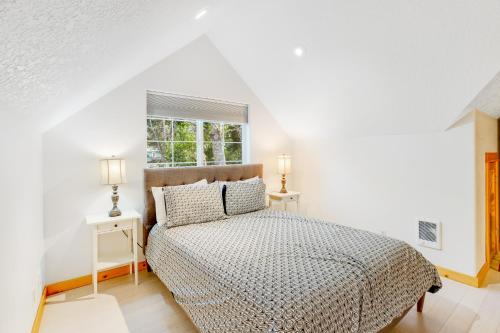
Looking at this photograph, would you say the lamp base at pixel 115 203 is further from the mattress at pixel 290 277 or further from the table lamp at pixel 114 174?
the mattress at pixel 290 277

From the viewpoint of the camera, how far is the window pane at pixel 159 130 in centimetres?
317

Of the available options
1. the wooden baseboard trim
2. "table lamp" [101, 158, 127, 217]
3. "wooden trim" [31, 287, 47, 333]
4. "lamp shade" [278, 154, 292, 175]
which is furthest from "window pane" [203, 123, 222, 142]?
the wooden baseboard trim

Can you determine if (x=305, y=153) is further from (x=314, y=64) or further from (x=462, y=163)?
(x=462, y=163)

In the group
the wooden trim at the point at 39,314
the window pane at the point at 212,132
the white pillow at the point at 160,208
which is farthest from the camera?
the window pane at the point at 212,132

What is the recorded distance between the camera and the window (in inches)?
127

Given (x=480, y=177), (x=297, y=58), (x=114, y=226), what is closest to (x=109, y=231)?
(x=114, y=226)

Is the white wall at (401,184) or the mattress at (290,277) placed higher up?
the white wall at (401,184)

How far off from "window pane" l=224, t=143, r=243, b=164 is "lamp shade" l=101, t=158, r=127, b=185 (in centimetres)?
155

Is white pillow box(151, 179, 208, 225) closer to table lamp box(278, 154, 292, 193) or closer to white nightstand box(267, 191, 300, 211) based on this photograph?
white nightstand box(267, 191, 300, 211)

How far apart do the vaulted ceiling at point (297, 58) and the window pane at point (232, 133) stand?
60 cm

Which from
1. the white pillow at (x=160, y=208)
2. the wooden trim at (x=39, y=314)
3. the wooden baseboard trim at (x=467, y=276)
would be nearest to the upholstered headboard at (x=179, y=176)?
the white pillow at (x=160, y=208)

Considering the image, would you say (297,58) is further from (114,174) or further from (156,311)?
(156,311)

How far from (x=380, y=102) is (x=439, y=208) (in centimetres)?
126

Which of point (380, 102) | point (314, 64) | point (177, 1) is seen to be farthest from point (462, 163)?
point (177, 1)
